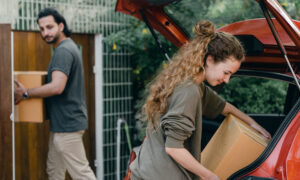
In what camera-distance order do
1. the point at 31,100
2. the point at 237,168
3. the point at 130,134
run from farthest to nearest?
Answer: 1. the point at 130,134
2. the point at 31,100
3. the point at 237,168

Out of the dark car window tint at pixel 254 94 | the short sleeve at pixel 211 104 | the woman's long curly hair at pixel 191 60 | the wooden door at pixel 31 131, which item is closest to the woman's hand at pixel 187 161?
the woman's long curly hair at pixel 191 60

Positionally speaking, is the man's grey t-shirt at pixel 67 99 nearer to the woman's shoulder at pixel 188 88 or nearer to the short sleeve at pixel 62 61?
the short sleeve at pixel 62 61

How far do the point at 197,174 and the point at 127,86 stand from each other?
12.1 ft

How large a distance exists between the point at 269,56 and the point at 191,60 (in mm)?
1025

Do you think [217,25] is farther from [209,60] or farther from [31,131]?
[209,60]

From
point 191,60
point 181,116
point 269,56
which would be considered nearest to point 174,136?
point 181,116

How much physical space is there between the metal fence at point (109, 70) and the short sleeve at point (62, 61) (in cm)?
146

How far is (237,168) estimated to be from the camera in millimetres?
2400

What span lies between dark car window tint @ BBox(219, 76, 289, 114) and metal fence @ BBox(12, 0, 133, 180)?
1.46 meters

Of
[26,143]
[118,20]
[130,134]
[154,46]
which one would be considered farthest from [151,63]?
[26,143]

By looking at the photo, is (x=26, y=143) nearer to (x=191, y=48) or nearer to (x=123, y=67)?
(x=123, y=67)

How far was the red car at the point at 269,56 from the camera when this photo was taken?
7.11 feet

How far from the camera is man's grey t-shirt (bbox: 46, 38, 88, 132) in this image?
3707 millimetres

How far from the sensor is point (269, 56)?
291cm
